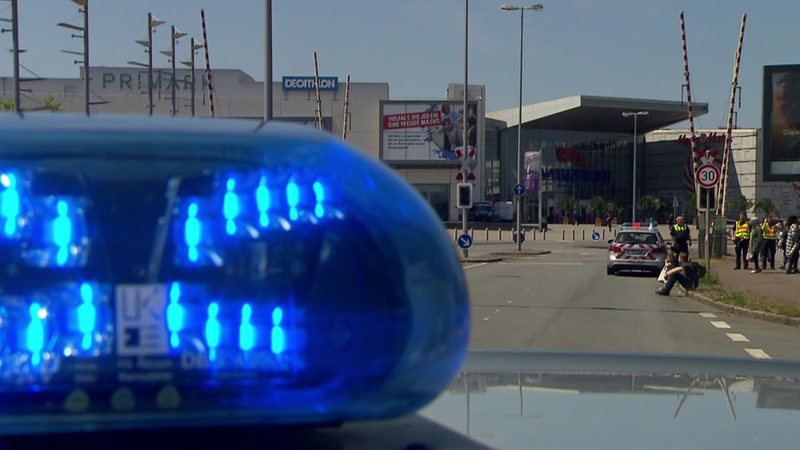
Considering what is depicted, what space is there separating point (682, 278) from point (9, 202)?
1938cm

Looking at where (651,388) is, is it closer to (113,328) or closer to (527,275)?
Answer: (113,328)

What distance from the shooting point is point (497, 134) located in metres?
103

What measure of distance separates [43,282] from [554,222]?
4184 inches

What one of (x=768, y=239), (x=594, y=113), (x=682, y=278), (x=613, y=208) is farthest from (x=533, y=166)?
(x=613, y=208)

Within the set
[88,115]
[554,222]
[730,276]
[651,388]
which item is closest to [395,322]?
[88,115]

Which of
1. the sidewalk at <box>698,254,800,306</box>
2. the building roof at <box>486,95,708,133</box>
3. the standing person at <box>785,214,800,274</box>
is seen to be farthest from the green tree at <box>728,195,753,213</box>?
the standing person at <box>785,214,800,274</box>

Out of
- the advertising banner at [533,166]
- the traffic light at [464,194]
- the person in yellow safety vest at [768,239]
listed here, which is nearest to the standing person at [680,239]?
the person in yellow safety vest at [768,239]

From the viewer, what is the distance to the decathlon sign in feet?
298

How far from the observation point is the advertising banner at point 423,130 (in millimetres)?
82312

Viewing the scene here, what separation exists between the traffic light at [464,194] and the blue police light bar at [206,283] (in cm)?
2953

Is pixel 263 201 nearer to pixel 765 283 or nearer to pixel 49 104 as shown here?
pixel 765 283

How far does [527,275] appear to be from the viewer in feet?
85.3

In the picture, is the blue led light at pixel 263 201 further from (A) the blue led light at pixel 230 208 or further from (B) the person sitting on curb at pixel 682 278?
(B) the person sitting on curb at pixel 682 278

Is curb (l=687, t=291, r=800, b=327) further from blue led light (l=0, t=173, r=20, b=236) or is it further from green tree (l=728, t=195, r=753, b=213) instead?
green tree (l=728, t=195, r=753, b=213)
